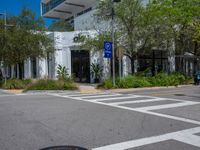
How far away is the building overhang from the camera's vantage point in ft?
191

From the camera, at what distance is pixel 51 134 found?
767cm

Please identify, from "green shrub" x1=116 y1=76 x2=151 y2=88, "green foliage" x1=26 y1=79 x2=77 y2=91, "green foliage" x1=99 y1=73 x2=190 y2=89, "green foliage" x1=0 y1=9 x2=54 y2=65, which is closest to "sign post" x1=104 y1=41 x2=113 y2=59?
"green foliage" x1=99 y1=73 x2=190 y2=89

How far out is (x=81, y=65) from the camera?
105ft

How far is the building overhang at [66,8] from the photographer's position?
191ft

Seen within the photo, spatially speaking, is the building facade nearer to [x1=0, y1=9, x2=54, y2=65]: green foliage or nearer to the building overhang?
[x1=0, y1=9, x2=54, y2=65]: green foliage

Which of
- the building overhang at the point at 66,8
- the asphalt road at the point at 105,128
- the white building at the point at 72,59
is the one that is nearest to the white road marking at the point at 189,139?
the asphalt road at the point at 105,128

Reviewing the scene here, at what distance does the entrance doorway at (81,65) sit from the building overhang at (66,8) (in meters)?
26.4

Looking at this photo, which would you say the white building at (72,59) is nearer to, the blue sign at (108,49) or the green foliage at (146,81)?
the green foliage at (146,81)

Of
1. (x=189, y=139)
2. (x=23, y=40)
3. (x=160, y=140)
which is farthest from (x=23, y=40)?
(x=189, y=139)

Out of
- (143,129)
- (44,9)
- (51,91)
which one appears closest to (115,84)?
(51,91)

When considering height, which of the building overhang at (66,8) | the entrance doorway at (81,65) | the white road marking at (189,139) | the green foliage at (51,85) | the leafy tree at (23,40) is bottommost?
the white road marking at (189,139)

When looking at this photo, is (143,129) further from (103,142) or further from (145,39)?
(145,39)

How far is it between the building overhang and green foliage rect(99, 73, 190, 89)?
33239mm

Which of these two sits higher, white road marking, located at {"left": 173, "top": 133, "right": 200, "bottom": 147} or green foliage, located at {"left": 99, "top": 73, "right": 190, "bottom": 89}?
green foliage, located at {"left": 99, "top": 73, "right": 190, "bottom": 89}
